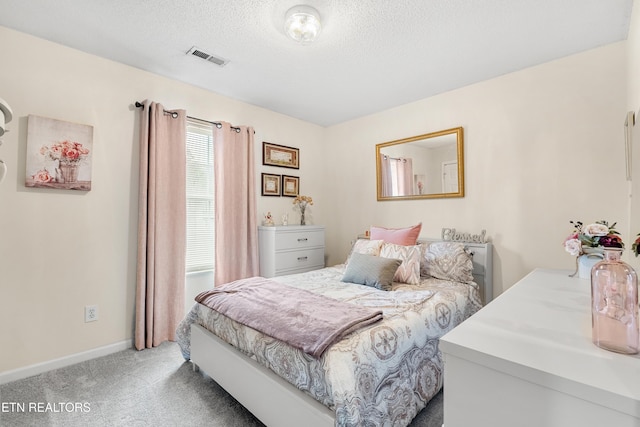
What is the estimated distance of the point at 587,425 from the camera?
0.64m

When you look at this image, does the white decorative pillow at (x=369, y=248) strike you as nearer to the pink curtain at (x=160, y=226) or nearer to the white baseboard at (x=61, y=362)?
the pink curtain at (x=160, y=226)

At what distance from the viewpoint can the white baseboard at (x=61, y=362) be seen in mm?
2023

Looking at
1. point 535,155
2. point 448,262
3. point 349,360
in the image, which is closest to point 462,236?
point 448,262

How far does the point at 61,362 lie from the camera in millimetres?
2207

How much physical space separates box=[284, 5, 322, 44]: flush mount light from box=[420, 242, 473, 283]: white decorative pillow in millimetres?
2027

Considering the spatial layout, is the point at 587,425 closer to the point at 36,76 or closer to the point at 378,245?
the point at 378,245

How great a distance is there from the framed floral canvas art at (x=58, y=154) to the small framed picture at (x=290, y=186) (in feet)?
6.51

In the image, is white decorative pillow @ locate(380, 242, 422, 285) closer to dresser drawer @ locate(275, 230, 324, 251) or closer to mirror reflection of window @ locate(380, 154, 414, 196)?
mirror reflection of window @ locate(380, 154, 414, 196)

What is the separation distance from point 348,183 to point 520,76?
7.00 ft

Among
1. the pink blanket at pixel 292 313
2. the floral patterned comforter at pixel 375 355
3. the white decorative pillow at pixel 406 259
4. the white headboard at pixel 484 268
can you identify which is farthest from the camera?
the white headboard at pixel 484 268

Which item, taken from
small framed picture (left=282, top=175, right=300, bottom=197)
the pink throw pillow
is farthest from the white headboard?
small framed picture (left=282, top=175, right=300, bottom=197)

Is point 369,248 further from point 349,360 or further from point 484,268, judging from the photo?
point 349,360

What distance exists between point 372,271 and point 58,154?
2.59 m

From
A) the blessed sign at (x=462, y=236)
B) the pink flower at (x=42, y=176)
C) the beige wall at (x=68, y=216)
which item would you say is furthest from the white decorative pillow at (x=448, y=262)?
the pink flower at (x=42, y=176)
